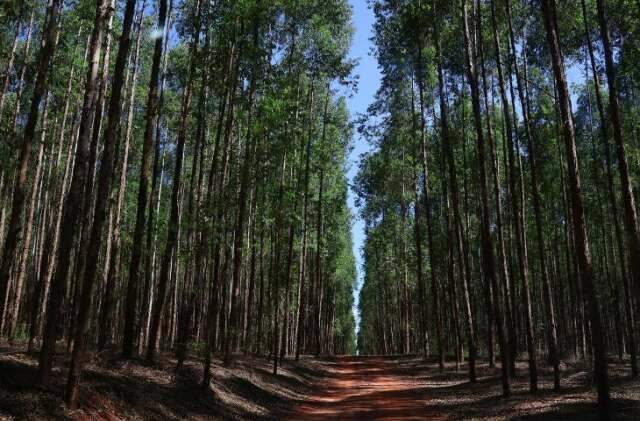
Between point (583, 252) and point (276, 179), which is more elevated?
point (276, 179)

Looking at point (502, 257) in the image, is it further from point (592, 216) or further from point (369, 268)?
point (369, 268)

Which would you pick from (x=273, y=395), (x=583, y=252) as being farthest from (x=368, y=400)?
(x=583, y=252)

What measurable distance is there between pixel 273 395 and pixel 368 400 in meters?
2.86

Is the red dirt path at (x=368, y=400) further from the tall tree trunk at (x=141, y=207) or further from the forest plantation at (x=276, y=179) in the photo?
the tall tree trunk at (x=141, y=207)

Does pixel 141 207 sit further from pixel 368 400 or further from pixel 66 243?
pixel 368 400

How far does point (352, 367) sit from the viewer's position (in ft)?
94.0

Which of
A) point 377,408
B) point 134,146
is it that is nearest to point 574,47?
point 377,408

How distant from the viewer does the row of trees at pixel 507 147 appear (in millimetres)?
11949

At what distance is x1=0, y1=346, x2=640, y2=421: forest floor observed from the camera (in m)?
8.40

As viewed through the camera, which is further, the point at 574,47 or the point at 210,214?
the point at 574,47

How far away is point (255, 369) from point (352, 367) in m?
11.7

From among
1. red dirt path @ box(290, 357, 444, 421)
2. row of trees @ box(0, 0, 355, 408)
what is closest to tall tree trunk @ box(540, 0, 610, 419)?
red dirt path @ box(290, 357, 444, 421)

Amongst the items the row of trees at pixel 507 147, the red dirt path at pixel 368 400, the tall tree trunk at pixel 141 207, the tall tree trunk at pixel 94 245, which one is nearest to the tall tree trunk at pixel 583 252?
the row of trees at pixel 507 147

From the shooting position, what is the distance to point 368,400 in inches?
594
